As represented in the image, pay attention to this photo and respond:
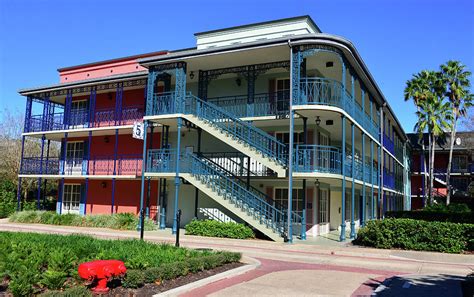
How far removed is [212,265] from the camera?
1016 cm

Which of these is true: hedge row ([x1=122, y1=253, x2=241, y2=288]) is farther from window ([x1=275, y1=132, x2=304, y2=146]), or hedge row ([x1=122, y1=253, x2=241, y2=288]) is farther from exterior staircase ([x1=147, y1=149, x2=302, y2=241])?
window ([x1=275, y1=132, x2=304, y2=146])

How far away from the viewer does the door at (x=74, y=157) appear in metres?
28.1

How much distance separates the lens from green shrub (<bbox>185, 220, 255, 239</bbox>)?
18312mm

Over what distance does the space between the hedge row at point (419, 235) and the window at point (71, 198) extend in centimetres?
1891

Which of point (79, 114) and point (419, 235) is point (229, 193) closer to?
point (419, 235)

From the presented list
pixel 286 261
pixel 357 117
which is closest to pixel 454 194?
pixel 357 117

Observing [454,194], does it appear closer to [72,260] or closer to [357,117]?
[357,117]

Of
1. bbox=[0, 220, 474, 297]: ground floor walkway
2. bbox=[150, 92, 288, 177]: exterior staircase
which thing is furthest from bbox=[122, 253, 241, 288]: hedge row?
Result: bbox=[150, 92, 288, 177]: exterior staircase

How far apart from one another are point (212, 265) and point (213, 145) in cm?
1359

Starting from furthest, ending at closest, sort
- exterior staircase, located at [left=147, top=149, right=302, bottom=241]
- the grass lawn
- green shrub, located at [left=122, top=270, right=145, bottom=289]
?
exterior staircase, located at [left=147, top=149, right=302, bottom=241], green shrub, located at [left=122, top=270, right=145, bottom=289], the grass lawn

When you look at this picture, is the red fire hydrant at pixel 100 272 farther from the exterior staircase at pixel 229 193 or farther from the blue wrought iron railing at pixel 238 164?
the blue wrought iron railing at pixel 238 164

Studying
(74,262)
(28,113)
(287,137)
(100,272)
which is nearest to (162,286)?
(100,272)

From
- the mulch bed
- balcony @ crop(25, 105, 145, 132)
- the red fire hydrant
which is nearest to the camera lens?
the red fire hydrant

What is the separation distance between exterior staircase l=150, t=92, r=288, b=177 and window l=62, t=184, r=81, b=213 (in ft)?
31.7
